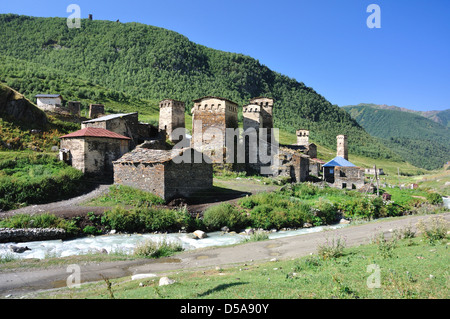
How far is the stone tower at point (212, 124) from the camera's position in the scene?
3212 cm

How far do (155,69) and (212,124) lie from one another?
91243mm

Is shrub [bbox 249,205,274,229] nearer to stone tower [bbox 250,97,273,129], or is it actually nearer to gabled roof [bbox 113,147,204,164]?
gabled roof [bbox 113,147,204,164]

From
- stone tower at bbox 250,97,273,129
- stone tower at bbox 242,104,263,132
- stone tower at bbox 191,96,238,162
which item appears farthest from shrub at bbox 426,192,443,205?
stone tower at bbox 250,97,273,129

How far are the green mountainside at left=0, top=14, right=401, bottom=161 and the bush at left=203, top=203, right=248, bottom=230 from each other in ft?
188

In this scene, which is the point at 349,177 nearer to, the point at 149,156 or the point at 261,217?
the point at 261,217

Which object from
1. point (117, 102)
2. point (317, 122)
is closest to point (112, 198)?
point (117, 102)

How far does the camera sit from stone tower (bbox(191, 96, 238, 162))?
105 ft

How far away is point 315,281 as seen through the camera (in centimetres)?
704

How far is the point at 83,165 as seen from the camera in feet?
70.3

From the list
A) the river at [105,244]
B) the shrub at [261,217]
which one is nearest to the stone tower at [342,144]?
the shrub at [261,217]

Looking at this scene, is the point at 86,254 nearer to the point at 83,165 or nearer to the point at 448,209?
the point at 83,165
